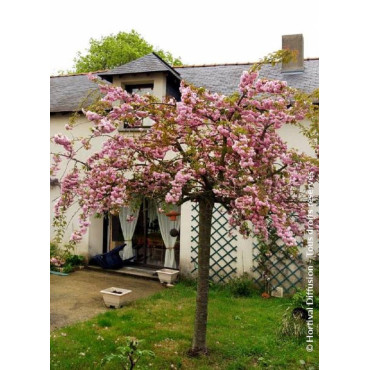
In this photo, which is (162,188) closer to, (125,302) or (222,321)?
(222,321)

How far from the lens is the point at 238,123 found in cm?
316

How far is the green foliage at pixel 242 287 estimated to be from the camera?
622 cm

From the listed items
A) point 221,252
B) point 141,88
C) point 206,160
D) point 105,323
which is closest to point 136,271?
point 221,252

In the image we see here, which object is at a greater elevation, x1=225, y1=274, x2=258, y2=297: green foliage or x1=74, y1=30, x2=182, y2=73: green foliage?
x1=74, y1=30, x2=182, y2=73: green foliage

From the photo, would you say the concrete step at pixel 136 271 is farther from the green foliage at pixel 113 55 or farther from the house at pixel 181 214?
the green foliage at pixel 113 55

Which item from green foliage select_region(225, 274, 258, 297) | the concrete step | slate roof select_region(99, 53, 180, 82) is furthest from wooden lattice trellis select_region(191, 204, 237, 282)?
slate roof select_region(99, 53, 180, 82)

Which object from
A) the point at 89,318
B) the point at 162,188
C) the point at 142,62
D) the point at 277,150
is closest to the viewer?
the point at 277,150

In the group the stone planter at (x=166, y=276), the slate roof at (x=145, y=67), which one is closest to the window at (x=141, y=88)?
the slate roof at (x=145, y=67)

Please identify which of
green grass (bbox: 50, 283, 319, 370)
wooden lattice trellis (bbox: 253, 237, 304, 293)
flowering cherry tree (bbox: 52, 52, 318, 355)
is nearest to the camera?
flowering cherry tree (bbox: 52, 52, 318, 355)

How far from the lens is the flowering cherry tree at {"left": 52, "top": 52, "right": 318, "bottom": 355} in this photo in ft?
9.72

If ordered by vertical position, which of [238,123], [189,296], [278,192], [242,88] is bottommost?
[189,296]

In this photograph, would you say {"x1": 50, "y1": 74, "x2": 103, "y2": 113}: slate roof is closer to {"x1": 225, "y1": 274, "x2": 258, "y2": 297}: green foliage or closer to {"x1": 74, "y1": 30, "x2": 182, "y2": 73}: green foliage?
{"x1": 74, "y1": 30, "x2": 182, "y2": 73}: green foliage

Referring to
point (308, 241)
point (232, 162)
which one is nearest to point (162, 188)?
point (232, 162)

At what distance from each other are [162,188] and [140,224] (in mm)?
5019
